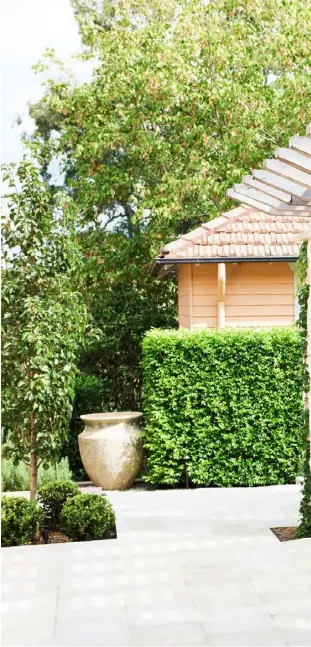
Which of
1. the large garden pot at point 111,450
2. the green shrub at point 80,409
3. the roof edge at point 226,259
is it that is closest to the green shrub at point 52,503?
the large garden pot at point 111,450

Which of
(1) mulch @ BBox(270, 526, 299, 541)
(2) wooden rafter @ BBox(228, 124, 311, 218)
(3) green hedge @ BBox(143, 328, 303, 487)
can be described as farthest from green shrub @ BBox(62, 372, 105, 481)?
(2) wooden rafter @ BBox(228, 124, 311, 218)

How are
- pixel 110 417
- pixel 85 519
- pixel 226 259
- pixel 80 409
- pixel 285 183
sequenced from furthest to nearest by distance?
pixel 80 409 → pixel 226 259 → pixel 110 417 → pixel 85 519 → pixel 285 183

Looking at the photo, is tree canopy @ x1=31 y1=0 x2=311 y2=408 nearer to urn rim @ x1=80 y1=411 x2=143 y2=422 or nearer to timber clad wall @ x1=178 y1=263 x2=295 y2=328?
timber clad wall @ x1=178 y1=263 x2=295 y2=328

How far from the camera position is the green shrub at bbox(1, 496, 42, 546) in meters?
7.15

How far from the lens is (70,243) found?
25.3 feet

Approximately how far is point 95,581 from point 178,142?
11.8 meters

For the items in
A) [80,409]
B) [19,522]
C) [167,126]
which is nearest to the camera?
[19,522]

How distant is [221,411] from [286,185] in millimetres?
4891

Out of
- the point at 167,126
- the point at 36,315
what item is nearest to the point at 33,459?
the point at 36,315

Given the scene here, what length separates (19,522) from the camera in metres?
7.15

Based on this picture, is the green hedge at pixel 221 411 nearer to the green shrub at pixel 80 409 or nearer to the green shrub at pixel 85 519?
the green shrub at pixel 80 409

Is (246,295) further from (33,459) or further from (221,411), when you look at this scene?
(33,459)

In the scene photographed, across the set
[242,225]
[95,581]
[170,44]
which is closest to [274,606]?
[95,581]

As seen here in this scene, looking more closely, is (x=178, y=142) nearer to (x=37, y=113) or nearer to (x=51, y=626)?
(x=37, y=113)
